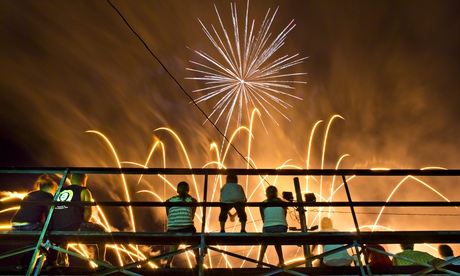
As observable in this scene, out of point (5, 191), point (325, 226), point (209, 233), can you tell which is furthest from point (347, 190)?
point (5, 191)

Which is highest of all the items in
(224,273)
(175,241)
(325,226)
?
(325,226)

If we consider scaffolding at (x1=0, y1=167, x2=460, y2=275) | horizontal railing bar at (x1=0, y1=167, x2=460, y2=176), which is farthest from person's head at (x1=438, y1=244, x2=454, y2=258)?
horizontal railing bar at (x1=0, y1=167, x2=460, y2=176)

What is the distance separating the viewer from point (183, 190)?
5.54 metres

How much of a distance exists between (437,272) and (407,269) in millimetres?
639

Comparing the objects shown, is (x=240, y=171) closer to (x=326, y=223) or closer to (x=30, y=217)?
(x=326, y=223)

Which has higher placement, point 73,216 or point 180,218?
point 180,218

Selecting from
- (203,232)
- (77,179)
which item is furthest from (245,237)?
(77,179)

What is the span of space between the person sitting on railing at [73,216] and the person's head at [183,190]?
1450mm

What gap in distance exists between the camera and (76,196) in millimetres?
5105

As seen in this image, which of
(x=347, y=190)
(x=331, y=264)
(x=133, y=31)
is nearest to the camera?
(x=347, y=190)

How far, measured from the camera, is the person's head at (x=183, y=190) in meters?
5.50

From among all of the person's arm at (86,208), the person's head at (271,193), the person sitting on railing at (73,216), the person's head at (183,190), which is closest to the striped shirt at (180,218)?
the person's head at (183,190)

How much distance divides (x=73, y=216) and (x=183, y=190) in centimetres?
190

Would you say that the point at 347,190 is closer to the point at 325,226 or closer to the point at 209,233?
the point at 325,226
